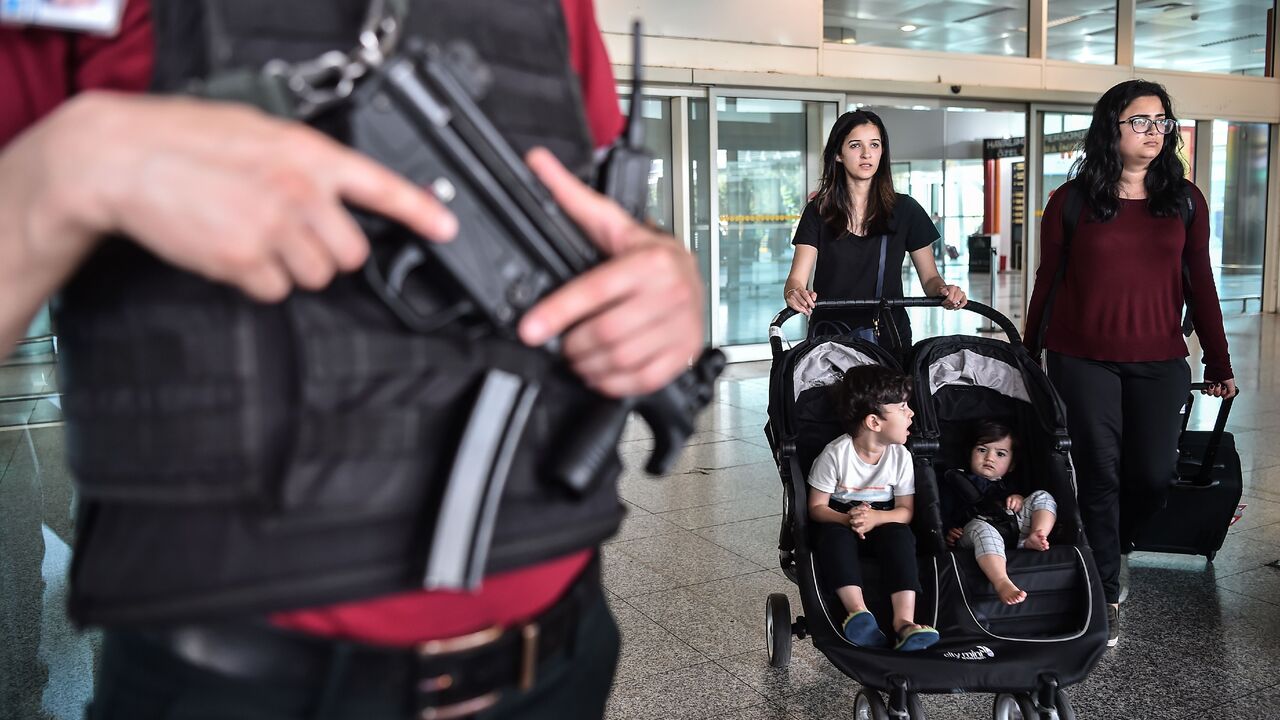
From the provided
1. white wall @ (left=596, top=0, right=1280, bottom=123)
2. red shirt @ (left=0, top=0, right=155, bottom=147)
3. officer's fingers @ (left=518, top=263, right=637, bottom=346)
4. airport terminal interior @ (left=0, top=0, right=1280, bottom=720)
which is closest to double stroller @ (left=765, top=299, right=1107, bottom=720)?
airport terminal interior @ (left=0, top=0, right=1280, bottom=720)

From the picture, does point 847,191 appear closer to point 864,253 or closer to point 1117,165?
point 864,253

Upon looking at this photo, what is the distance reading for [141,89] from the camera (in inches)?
30.6

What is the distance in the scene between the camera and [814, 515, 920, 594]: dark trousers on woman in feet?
9.09

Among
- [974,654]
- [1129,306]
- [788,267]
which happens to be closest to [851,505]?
[974,654]

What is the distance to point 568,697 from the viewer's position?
2.92ft

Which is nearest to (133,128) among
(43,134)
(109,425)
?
(43,134)

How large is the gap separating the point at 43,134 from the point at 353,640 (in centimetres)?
42

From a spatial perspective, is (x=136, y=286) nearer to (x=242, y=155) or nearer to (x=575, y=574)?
(x=242, y=155)

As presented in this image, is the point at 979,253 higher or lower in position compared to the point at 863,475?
higher

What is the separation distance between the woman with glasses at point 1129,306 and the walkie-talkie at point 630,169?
3269 mm

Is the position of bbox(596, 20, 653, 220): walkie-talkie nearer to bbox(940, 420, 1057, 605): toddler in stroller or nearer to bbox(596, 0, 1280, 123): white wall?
bbox(940, 420, 1057, 605): toddler in stroller

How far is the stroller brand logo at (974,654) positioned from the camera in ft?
8.28

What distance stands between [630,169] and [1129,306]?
11.0 feet

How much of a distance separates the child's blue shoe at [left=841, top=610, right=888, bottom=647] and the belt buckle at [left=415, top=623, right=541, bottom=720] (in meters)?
1.96
